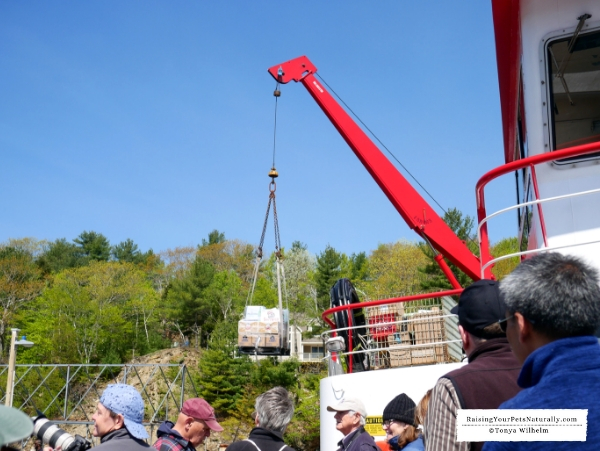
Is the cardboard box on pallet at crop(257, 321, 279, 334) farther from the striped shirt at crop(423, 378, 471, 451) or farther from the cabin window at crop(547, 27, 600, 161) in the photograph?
the striped shirt at crop(423, 378, 471, 451)

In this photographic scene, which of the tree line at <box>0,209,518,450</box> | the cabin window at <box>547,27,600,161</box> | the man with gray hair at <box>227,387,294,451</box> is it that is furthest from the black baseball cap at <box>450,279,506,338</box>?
the tree line at <box>0,209,518,450</box>

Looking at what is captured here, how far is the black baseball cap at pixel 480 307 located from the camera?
7.47 feet

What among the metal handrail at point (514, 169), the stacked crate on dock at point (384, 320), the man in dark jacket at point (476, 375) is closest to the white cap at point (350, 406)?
the metal handrail at point (514, 169)

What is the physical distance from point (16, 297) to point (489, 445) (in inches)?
2730

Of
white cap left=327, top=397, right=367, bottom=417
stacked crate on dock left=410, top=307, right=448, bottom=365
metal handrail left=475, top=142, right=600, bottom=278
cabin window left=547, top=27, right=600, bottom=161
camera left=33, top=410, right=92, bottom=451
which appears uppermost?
cabin window left=547, top=27, right=600, bottom=161

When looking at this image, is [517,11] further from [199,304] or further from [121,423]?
[199,304]

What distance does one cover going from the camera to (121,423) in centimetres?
335

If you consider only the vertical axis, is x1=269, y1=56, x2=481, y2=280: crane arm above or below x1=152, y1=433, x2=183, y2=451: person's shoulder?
above

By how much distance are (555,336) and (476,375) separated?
66cm

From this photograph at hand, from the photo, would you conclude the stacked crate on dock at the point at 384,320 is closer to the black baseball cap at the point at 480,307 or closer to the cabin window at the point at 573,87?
the cabin window at the point at 573,87

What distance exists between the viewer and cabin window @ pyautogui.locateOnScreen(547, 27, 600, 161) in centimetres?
566

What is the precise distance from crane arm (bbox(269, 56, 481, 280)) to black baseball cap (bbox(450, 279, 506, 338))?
29.5 ft

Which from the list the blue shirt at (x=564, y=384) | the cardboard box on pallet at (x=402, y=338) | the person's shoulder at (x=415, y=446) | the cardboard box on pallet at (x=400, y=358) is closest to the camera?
the blue shirt at (x=564, y=384)

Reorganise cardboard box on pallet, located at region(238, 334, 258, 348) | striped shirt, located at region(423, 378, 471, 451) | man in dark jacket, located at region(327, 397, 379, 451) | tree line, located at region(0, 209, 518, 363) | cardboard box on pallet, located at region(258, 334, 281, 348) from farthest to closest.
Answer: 1. tree line, located at region(0, 209, 518, 363)
2. cardboard box on pallet, located at region(238, 334, 258, 348)
3. cardboard box on pallet, located at region(258, 334, 281, 348)
4. man in dark jacket, located at region(327, 397, 379, 451)
5. striped shirt, located at region(423, 378, 471, 451)
